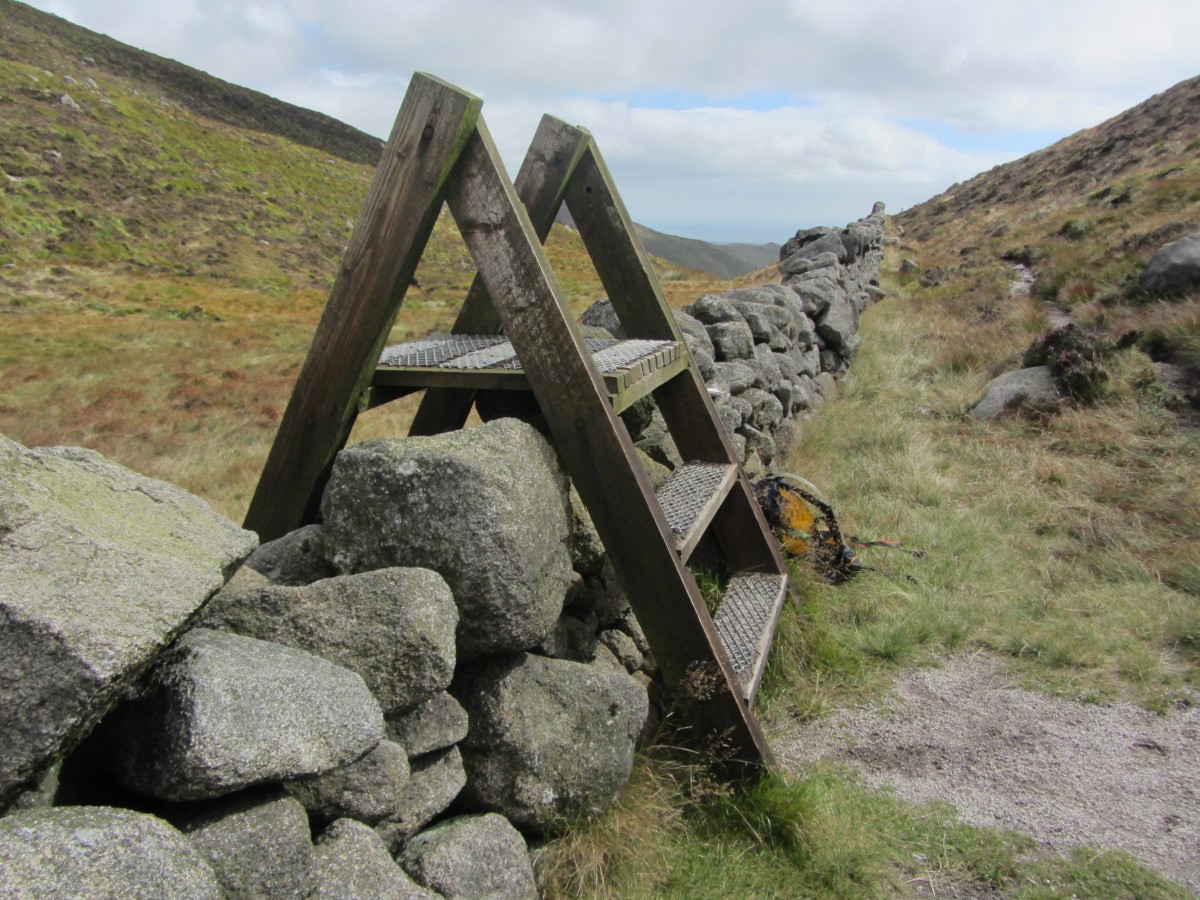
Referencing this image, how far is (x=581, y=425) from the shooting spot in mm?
2920

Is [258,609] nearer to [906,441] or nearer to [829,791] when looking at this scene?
[829,791]

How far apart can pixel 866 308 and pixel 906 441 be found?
30.6ft

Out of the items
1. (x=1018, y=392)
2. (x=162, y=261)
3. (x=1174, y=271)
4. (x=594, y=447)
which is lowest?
(x=162, y=261)

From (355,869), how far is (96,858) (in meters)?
0.66

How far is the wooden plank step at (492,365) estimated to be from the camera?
3.10 metres

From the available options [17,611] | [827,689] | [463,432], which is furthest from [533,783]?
[827,689]

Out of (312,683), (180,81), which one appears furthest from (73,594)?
(180,81)

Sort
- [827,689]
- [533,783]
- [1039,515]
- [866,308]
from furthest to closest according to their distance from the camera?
1. [866,308]
2. [1039,515]
3. [827,689]
4. [533,783]

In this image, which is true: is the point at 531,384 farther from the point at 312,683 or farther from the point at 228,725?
the point at 228,725

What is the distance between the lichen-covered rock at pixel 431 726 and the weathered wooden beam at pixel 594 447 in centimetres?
87

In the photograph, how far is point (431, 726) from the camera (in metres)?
2.39

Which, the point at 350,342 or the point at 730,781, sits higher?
the point at 350,342

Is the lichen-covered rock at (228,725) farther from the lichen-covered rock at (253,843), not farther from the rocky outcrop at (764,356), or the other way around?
the rocky outcrop at (764,356)

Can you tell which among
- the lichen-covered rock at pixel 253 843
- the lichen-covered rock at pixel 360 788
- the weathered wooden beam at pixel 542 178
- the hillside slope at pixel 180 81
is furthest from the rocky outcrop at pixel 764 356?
the hillside slope at pixel 180 81
